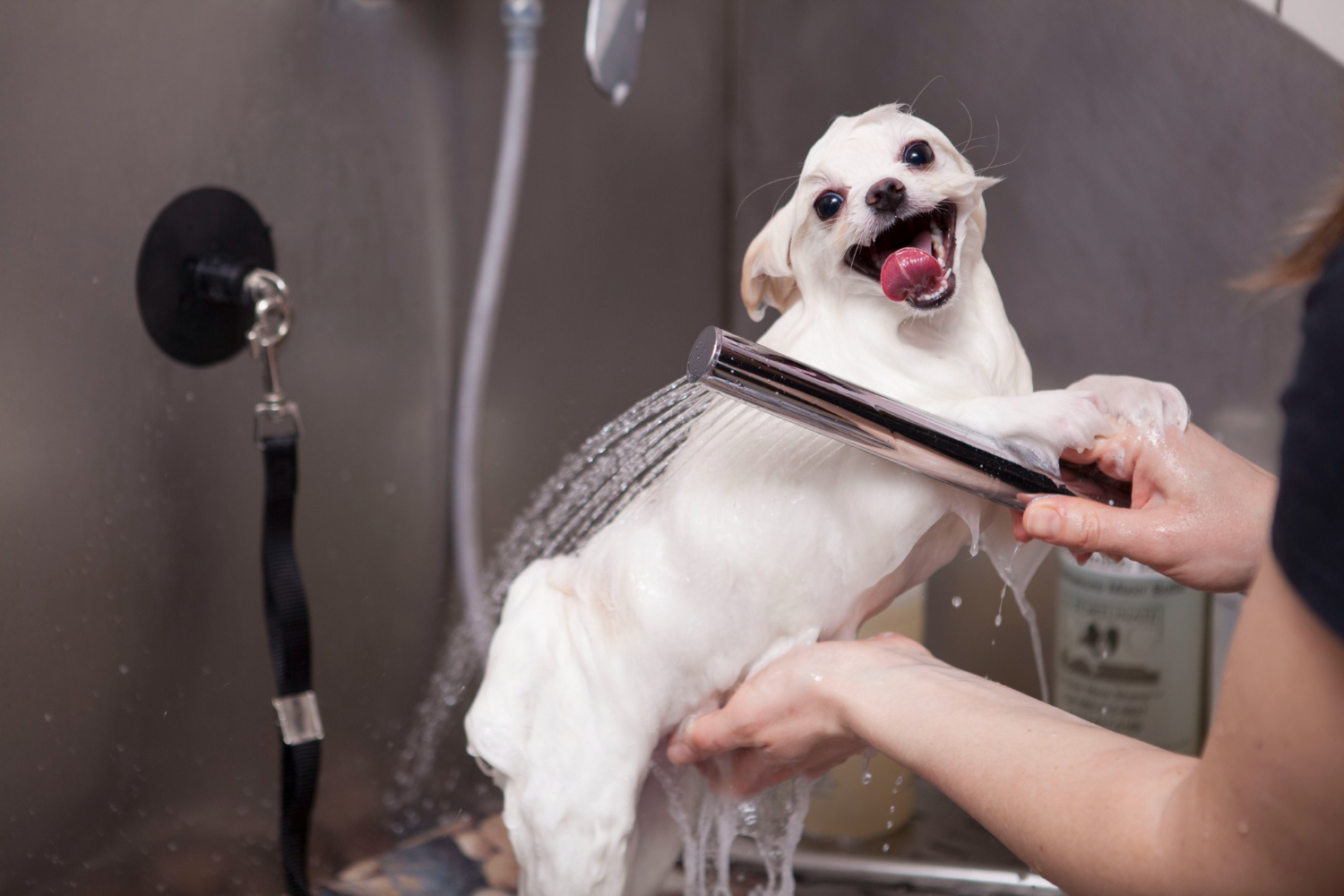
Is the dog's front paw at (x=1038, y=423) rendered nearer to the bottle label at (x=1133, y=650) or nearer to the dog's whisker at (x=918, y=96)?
the dog's whisker at (x=918, y=96)

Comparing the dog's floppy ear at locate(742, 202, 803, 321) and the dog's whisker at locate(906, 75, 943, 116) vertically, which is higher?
the dog's whisker at locate(906, 75, 943, 116)

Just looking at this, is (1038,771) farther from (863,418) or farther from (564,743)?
(564,743)

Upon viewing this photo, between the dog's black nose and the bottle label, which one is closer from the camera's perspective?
the dog's black nose

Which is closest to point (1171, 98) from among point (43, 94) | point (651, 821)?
point (651, 821)

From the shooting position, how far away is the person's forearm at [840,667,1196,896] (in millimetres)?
423

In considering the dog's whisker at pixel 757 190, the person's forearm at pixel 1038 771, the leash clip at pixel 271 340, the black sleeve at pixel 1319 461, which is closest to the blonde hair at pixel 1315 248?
the black sleeve at pixel 1319 461

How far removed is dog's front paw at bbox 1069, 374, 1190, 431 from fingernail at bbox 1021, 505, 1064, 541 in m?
0.08

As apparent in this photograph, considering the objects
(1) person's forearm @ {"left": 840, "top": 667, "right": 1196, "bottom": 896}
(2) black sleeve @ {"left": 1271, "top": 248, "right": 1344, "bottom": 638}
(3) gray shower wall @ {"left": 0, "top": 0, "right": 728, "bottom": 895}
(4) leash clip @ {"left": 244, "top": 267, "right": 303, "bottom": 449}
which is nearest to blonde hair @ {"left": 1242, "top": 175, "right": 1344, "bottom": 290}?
(2) black sleeve @ {"left": 1271, "top": 248, "right": 1344, "bottom": 638}

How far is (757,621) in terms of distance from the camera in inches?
24.5

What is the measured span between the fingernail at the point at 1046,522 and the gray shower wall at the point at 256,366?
1.18 ft

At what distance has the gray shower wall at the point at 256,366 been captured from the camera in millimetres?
723

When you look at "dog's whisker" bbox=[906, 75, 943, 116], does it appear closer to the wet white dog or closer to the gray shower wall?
the wet white dog

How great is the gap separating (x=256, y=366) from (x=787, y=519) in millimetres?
478

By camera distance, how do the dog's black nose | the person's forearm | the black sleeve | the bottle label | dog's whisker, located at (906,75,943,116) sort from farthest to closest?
the bottle label, dog's whisker, located at (906,75,943,116), the dog's black nose, the person's forearm, the black sleeve
